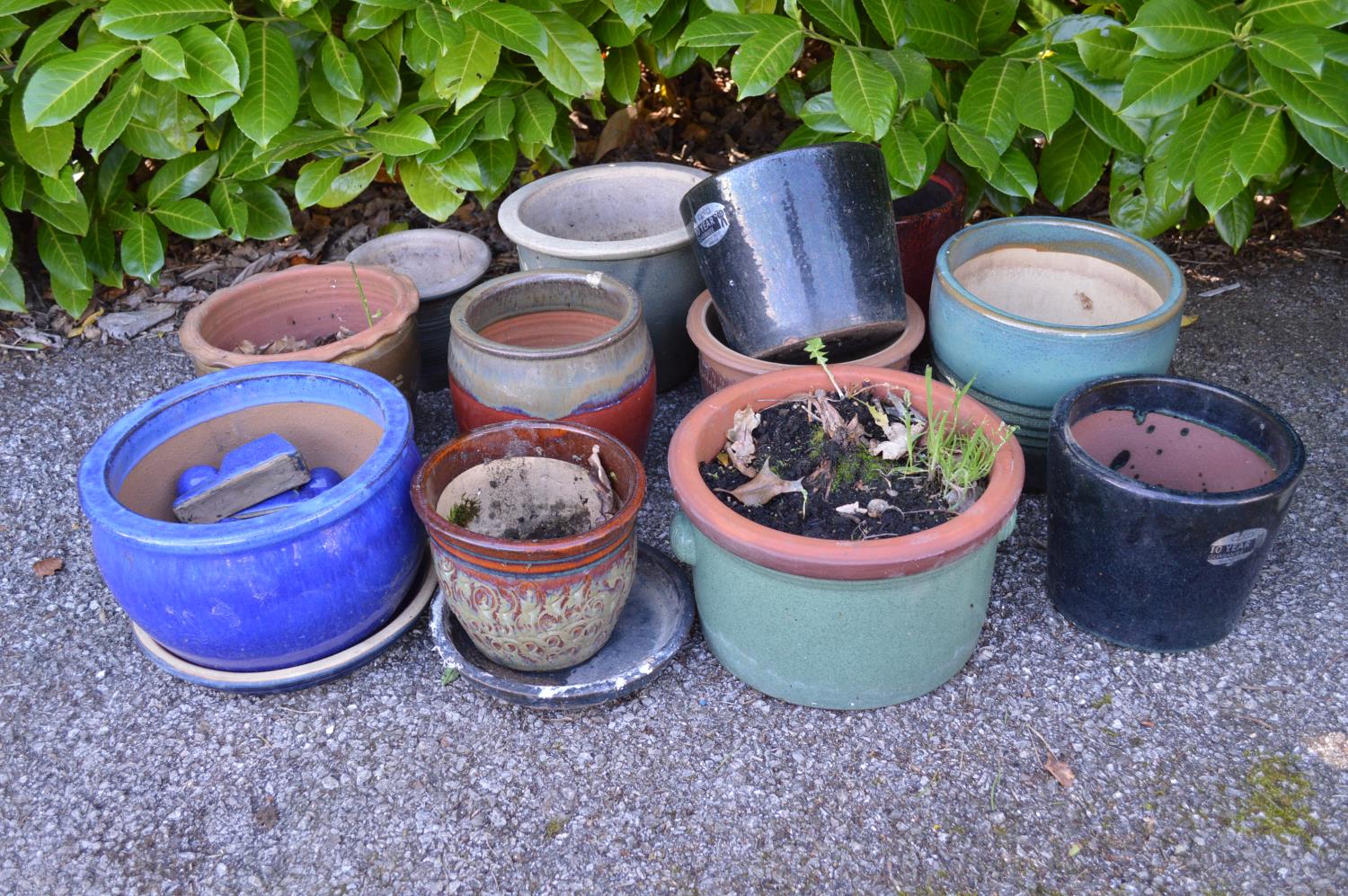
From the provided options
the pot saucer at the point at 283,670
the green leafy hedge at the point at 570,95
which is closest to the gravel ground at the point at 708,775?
the pot saucer at the point at 283,670

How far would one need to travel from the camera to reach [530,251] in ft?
9.29

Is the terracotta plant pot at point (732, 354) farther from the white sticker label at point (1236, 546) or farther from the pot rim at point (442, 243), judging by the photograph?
the white sticker label at point (1236, 546)

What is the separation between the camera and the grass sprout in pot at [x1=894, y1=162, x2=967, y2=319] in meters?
2.91

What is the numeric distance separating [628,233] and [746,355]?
2.83ft

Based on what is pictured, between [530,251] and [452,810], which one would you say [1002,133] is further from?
[452,810]

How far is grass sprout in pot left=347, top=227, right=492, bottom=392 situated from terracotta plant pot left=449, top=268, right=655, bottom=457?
15.5 inches

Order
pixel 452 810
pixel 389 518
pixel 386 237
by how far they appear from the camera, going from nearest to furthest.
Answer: pixel 452 810 < pixel 389 518 < pixel 386 237

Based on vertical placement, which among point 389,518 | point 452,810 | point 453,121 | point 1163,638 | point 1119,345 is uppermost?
point 453,121

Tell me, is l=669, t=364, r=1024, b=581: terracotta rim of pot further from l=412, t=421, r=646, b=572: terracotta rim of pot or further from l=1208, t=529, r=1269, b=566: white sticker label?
l=1208, t=529, r=1269, b=566: white sticker label

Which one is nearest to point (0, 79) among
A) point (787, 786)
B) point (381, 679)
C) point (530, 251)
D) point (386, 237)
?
point (386, 237)

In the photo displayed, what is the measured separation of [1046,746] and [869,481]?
60 centimetres

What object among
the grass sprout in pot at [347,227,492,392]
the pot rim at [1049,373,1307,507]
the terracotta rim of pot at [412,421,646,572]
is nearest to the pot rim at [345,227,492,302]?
the grass sprout in pot at [347,227,492,392]

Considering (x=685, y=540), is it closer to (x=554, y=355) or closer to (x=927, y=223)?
(x=554, y=355)

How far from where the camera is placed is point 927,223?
291 cm
